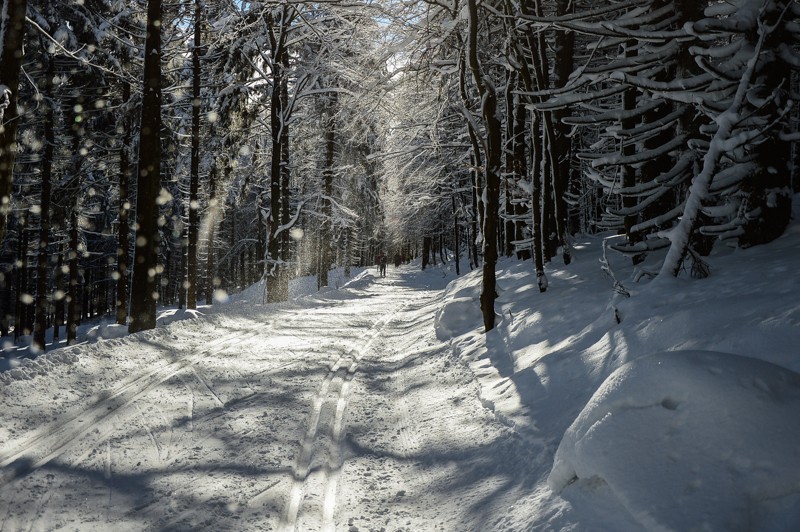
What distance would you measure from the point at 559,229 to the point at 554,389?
24.1ft

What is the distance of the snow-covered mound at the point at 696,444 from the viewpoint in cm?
240

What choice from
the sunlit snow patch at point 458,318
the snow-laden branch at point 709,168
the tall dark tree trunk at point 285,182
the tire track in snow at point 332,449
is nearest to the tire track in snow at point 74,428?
the tire track in snow at point 332,449

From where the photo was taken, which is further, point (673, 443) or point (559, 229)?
point (559, 229)

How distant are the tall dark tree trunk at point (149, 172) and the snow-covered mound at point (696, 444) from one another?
10367 millimetres

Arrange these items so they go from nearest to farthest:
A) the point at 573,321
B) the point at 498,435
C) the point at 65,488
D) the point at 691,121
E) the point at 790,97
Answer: the point at 65,488 → the point at 498,435 → the point at 790,97 → the point at 573,321 → the point at 691,121

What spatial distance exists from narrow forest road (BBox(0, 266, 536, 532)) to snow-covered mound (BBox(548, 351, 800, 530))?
867mm

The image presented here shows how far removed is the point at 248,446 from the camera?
14.8 feet

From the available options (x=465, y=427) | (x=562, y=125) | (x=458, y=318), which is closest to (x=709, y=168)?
(x=465, y=427)

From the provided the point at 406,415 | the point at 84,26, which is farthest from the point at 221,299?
the point at 406,415

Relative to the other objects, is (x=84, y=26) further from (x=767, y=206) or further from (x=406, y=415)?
(x=767, y=206)

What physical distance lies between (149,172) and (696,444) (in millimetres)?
11618

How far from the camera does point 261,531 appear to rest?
3.22 meters

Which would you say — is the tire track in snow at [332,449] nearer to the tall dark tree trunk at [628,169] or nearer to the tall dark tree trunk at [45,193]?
Answer: the tall dark tree trunk at [628,169]

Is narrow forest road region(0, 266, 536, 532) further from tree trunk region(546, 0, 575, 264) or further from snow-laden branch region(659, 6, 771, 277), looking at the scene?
tree trunk region(546, 0, 575, 264)
